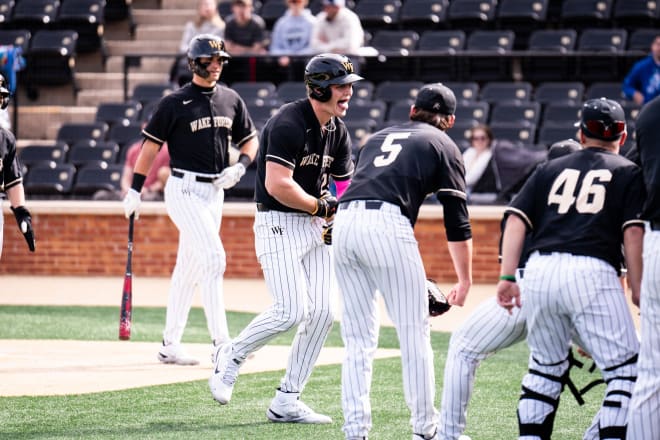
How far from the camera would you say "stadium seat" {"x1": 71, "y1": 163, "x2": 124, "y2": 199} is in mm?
14766

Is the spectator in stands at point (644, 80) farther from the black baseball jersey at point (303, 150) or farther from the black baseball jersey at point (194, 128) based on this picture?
the black baseball jersey at point (303, 150)

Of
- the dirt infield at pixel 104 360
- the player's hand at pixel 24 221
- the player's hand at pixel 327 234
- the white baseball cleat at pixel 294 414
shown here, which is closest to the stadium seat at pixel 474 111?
the dirt infield at pixel 104 360

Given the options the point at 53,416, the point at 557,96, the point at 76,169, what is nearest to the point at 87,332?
the point at 53,416

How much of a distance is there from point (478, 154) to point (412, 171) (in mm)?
7976

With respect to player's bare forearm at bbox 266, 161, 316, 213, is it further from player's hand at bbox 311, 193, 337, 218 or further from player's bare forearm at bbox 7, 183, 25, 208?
player's bare forearm at bbox 7, 183, 25, 208

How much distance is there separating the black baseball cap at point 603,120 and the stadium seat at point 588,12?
1161cm

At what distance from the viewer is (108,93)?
1778cm

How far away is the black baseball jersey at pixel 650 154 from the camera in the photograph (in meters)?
4.94

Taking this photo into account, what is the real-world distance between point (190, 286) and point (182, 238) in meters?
0.35

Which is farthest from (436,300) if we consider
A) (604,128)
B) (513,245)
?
(604,128)

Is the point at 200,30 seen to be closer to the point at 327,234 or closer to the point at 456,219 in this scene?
the point at 327,234

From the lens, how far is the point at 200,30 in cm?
1636

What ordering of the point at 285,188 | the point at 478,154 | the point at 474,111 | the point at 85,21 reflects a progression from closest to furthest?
the point at 285,188 < the point at 478,154 < the point at 474,111 < the point at 85,21

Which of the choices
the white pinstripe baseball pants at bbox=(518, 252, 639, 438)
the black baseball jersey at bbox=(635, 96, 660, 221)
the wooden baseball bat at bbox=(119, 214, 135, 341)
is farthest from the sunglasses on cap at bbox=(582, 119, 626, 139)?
the wooden baseball bat at bbox=(119, 214, 135, 341)
